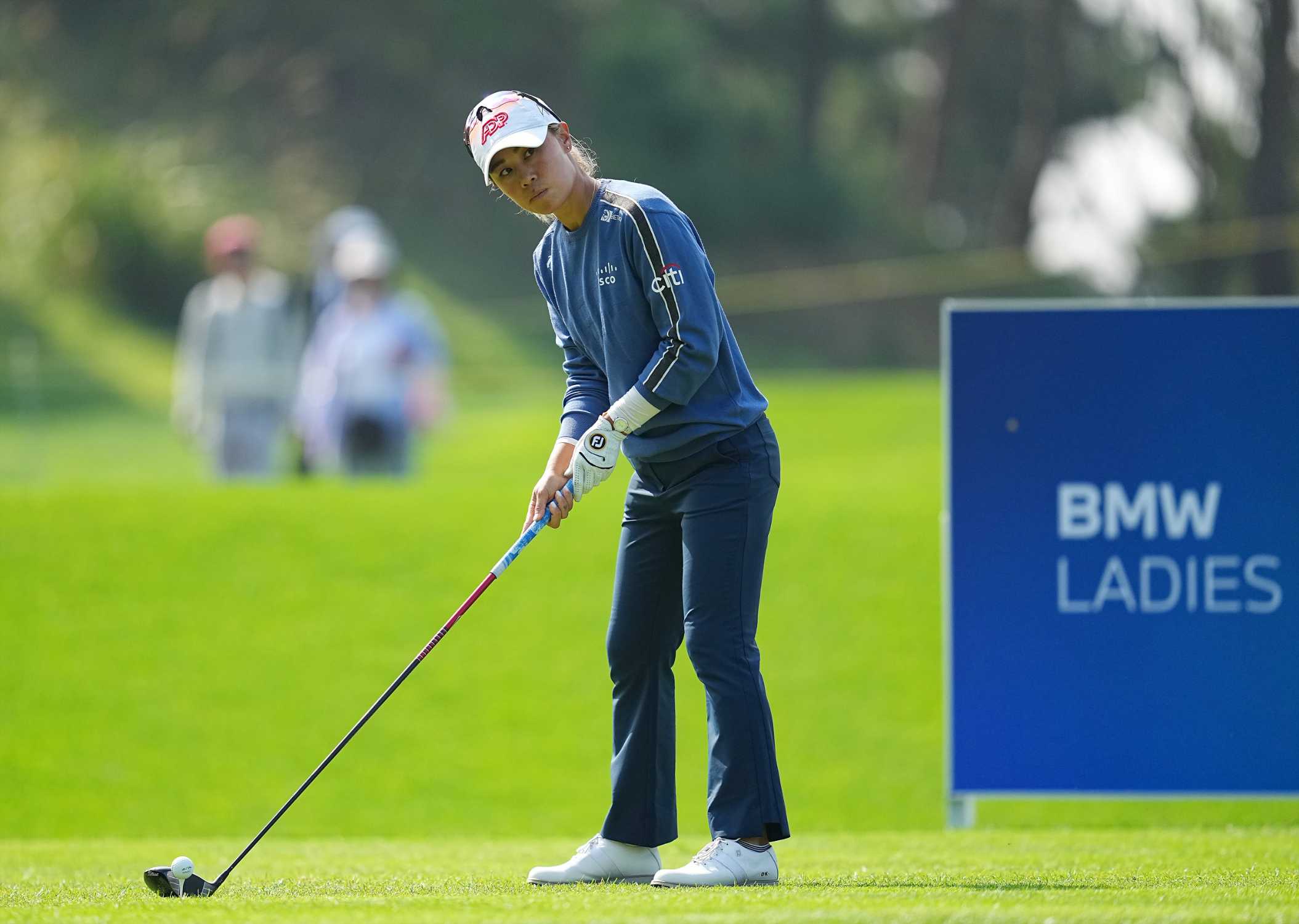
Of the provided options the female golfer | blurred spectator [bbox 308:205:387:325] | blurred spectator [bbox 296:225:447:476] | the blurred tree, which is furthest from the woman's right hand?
the blurred tree

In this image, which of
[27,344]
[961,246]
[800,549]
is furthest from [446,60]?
[800,549]

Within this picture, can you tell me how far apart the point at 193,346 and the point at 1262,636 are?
8066 millimetres

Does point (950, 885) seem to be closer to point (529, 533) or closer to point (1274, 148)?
point (529, 533)

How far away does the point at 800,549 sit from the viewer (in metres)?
10.1

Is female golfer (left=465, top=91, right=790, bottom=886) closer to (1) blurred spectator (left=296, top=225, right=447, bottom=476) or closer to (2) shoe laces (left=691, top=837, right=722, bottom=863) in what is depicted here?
(2) shoe laces (left=691, top=837, right=722, bottom=863)

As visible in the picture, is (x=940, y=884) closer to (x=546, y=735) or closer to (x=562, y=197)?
(x=562, y=197)

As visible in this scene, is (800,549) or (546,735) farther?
(800,549)

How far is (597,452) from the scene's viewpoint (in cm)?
459

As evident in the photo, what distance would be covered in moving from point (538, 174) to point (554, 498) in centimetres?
80

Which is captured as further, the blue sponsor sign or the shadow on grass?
the blue sponsor sign

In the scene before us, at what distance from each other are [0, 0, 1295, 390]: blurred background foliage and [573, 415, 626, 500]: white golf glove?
1865 centimetres

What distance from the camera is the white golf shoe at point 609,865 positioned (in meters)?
4.68

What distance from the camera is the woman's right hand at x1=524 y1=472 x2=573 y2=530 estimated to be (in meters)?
4.71

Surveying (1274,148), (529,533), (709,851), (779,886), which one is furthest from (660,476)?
(1274,148)
